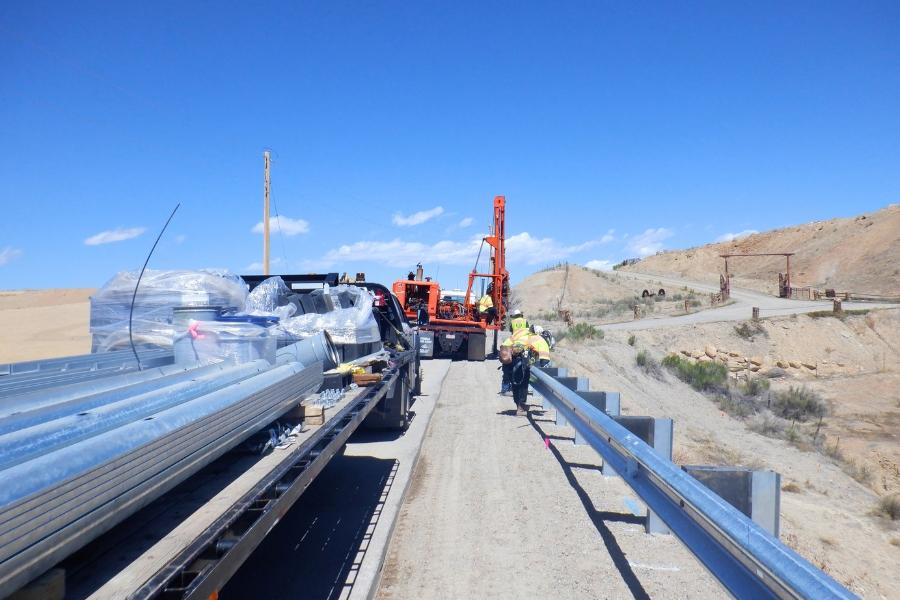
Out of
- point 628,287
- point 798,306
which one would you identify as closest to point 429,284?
point 798,306

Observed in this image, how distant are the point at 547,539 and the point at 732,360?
2904 cm

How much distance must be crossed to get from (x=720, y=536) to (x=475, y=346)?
18740mm

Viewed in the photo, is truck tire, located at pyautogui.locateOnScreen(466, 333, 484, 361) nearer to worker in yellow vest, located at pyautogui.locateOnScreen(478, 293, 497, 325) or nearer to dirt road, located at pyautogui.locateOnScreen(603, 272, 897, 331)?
worker in yellow vest, located at pyautogui.locateOnScreen(478, 293, 497, 325)

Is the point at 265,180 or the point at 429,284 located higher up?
the point at 265,180

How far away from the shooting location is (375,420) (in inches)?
356

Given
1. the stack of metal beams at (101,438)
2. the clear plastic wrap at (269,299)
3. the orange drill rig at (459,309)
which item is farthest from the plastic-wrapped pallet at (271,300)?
the orange drill rig at (459,309)

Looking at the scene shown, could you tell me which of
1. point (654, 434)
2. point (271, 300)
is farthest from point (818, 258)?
point (271, 300)

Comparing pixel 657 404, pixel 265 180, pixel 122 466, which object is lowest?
pixel 657 404

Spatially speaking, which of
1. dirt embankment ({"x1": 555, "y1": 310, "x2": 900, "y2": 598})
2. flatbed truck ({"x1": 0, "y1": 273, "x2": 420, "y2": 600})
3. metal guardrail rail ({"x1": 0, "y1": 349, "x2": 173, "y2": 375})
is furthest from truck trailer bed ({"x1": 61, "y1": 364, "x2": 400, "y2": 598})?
dirt embankment ({"x1": 555, "y1": 310, "x2": 900, "y2": 598})

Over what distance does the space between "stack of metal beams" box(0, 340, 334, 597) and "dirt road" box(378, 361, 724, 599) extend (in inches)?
67.4

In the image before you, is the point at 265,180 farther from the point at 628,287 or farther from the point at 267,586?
the point at 628,287

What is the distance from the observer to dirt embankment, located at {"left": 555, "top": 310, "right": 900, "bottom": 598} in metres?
6.71

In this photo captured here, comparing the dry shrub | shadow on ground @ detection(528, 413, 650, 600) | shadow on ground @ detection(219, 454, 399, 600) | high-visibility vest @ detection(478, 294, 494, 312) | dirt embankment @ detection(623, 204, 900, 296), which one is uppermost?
dirt embankment @ detection(623, 204, 900, 296)

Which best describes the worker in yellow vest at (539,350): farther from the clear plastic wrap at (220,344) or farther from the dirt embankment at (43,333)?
the dirt embankment at (43,333)
